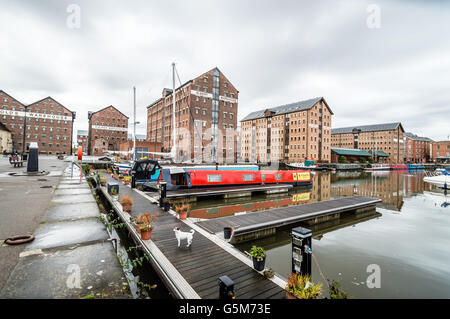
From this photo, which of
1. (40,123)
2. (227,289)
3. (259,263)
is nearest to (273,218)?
(259,263)

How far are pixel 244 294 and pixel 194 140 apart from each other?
48.7 metres

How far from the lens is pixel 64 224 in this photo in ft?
30.4

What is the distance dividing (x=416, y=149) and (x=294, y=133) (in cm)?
9889

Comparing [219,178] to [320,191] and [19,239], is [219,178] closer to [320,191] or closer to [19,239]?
[320,191]

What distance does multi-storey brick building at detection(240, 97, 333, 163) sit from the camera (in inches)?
2781

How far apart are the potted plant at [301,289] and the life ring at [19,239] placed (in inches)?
338

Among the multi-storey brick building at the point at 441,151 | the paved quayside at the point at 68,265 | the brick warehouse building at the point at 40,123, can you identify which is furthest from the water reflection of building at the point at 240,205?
the multi-storey brick building at the point at 441,151

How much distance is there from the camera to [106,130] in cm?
8006

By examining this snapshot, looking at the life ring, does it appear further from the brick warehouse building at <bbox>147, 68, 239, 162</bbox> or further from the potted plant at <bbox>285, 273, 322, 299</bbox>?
the brick warehouse building at <bbox>147, 68, 239, 162</bbox>

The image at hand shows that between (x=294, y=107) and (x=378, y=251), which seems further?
(x=294, y=107)
